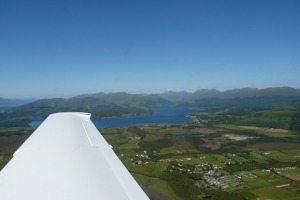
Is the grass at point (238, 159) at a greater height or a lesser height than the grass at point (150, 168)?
lesser

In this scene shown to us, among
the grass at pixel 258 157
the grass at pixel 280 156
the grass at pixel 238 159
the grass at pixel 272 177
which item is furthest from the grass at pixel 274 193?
the grass at pixel 280 156

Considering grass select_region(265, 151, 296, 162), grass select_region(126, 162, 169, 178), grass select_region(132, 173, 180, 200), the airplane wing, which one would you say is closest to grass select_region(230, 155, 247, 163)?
grass select_region(265, 151, 296, 162)

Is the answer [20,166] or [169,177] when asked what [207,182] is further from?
[20,166]

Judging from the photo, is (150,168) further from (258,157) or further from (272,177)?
(258,157)

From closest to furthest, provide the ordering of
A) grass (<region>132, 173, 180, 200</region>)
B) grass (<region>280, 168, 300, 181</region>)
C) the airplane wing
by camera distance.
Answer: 1. the airplane wing
2. grass (<region>132, 173, 180, 200</region>)
3. grass (<region>280, 168, 300, 181</region>)

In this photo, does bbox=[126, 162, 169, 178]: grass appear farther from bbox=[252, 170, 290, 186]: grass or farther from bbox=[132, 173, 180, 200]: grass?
bbox=[252, 170, 290, 186]: grass

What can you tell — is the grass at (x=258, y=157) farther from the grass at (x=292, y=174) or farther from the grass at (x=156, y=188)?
the grass at (x=156, y=188)

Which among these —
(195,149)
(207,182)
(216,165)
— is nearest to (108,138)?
(195,149)

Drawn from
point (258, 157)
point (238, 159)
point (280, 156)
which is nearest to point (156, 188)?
point (238, 159)
